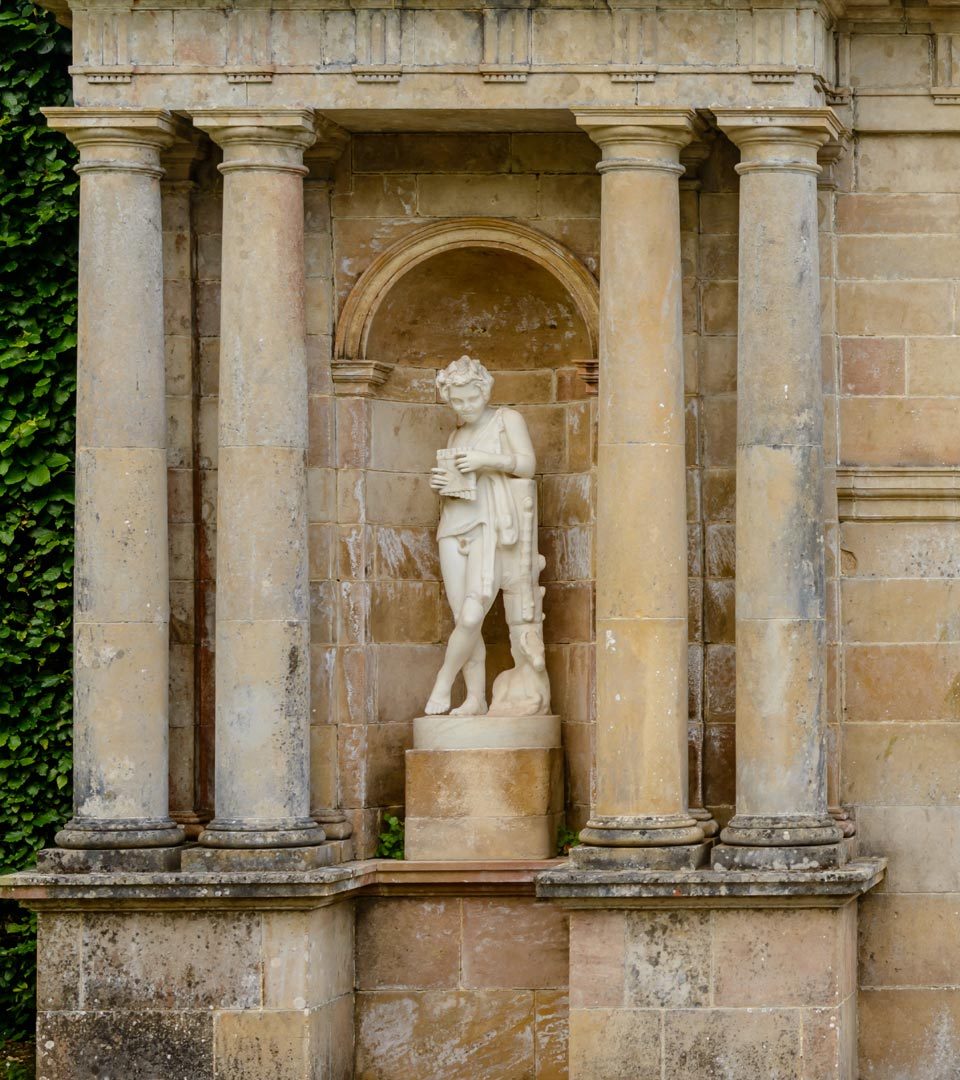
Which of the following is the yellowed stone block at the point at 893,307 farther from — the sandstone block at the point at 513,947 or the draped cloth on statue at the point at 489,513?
the sandstone block at the point at 513,947

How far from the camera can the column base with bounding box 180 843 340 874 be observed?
14.8 meters

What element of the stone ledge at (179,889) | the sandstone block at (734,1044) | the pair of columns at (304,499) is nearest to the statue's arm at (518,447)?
the pair of columns at (304,499)

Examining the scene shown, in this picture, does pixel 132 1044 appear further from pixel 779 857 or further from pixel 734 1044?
pixel 779 857

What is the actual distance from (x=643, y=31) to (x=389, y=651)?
428cm

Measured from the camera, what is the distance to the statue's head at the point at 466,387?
15.9m

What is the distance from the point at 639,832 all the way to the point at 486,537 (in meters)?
2.27

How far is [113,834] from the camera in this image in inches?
591

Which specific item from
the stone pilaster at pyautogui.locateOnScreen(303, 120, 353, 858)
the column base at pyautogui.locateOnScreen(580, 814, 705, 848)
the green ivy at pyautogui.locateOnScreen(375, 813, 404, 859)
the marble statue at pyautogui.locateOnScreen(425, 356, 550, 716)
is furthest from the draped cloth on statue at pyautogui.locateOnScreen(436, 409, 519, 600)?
the column base at pyautogui.locateOnScreen(580, 814, 705, 848)

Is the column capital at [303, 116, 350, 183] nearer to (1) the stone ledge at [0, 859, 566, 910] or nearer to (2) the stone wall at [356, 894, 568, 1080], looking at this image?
(1) the stone ledge at [0, 859, 566, 910]

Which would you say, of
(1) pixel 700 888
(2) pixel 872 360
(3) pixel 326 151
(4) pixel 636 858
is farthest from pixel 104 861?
(2) pixel 872 360

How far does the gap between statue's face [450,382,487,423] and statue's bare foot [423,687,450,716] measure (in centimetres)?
178

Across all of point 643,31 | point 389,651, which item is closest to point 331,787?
point 389,651

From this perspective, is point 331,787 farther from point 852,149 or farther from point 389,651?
point 852,149

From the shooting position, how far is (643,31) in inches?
583
